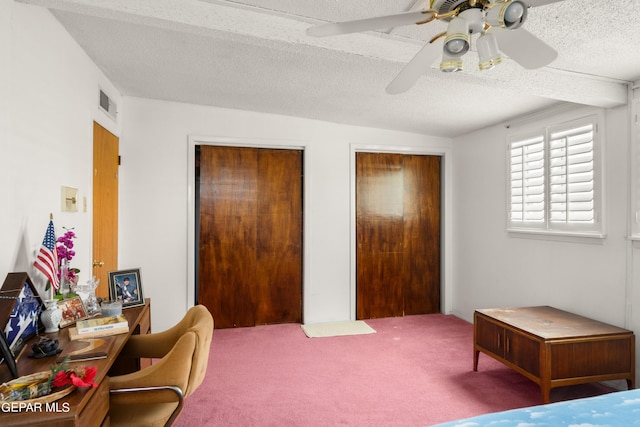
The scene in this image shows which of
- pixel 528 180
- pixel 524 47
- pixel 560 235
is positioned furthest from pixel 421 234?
pixel 524 47

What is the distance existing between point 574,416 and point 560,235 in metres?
2.12

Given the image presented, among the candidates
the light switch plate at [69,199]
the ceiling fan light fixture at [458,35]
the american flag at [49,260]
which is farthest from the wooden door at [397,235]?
the ceiling fan light fixture at [458,35]

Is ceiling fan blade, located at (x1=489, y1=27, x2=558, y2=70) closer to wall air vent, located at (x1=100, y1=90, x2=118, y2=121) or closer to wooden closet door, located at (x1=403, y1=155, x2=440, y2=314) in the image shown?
wall air vent, located at (x1=100, y1=90, x2=118, y2=121)

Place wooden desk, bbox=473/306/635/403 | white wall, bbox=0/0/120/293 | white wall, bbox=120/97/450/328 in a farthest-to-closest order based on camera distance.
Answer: white wall, bbox=120/97/450/328 < wooden desk, bbox=473/306/635/403 < white wall, bbox=0/0/120/293

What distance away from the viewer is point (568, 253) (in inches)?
121

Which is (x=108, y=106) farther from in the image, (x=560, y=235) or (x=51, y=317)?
(x=560, y=235)

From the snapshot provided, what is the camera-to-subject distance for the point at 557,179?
10.3 feet

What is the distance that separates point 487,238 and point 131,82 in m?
3.91

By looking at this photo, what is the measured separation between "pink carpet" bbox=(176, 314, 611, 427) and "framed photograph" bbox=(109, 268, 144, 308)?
0.80 meters

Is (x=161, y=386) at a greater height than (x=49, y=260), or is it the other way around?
(x=49, y=260)

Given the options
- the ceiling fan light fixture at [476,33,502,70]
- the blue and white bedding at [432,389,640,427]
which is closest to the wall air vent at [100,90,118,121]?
the ceiling fan light fixture at [476,33,502,70]

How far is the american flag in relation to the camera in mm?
1936

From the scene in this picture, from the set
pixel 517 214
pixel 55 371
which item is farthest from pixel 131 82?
pixel 517 214

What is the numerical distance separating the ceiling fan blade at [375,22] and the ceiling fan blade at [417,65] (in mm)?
140
